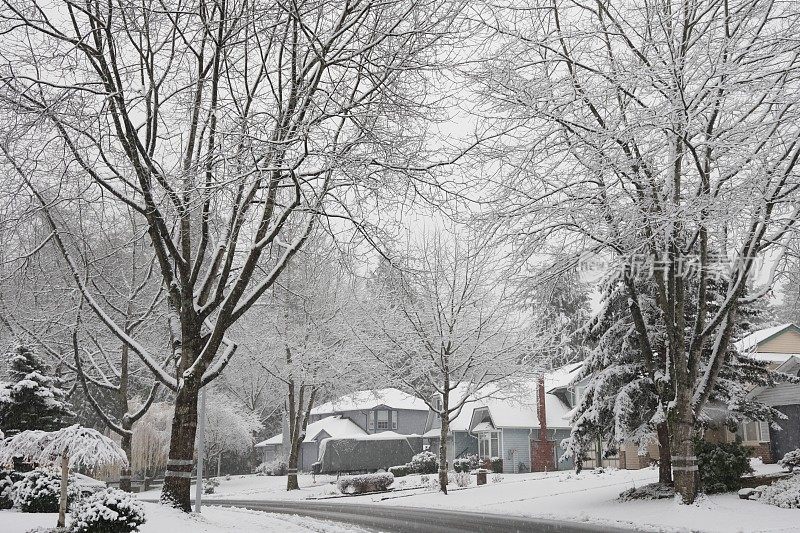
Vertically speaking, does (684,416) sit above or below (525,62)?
below

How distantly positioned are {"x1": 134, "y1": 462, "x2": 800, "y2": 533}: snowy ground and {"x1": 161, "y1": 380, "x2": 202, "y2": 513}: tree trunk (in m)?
10.0

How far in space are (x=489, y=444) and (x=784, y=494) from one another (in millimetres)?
28482

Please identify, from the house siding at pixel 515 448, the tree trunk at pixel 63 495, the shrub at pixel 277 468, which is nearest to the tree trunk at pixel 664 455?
the tree trunk at pixel 63 495

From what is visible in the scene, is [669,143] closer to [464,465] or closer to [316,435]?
[464,465]

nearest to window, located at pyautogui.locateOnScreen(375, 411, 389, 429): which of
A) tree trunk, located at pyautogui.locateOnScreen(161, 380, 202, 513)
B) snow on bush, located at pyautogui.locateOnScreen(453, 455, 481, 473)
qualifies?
snow on bush, located at pyautogui.locateOnScreen(453, 455, 481, 473)

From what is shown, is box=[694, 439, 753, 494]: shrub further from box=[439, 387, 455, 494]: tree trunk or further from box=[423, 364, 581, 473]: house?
box=[423, 364, 581, 473]: house

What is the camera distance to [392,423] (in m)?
50.9

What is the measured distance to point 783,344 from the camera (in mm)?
29375

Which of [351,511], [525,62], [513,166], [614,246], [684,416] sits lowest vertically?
[351,511]

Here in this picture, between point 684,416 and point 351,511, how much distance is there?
471 inches

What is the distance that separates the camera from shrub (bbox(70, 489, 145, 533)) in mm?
9367

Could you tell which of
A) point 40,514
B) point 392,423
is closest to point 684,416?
point 40,514

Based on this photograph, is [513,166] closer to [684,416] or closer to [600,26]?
[600,26]

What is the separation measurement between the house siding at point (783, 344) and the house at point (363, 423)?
85.1ft
